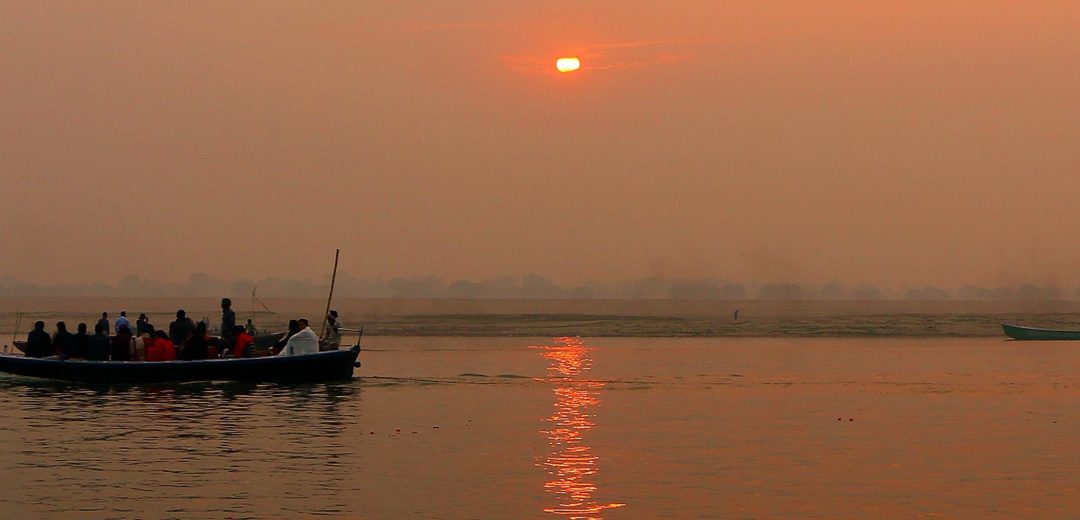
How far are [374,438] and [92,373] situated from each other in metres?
15.4

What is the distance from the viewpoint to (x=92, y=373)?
3891 centimetres

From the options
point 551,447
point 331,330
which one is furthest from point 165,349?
point 551,447

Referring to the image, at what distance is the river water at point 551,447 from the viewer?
61.1ft

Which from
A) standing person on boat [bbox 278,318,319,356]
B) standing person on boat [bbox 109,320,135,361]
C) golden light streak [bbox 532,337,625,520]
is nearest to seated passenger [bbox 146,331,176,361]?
standing person on boat [bbox 109,320,135,361]

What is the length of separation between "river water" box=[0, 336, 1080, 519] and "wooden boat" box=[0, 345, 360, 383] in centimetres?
Answer: 41

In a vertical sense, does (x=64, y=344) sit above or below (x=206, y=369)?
above

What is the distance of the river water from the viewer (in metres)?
18.6

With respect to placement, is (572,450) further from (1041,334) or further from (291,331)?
→ (1041,334)

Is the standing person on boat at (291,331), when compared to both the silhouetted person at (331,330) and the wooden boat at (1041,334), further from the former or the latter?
the wooden boat at (1041,334)

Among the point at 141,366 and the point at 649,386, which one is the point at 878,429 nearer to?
the point at 649,386

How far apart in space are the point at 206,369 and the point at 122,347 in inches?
115

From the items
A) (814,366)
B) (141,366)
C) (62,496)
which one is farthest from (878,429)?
(814,366)

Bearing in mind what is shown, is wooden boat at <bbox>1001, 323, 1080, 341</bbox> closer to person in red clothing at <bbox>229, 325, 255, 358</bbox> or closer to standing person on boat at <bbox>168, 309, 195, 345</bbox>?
person in red clothing at <bbox>229, 325, 255, 358</bbox>

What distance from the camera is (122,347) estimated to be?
1533 inches
